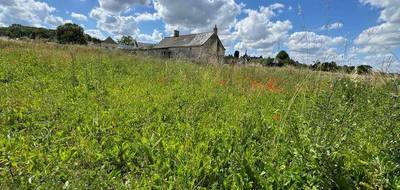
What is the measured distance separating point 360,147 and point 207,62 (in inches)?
325

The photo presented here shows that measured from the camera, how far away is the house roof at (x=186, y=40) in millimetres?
47050

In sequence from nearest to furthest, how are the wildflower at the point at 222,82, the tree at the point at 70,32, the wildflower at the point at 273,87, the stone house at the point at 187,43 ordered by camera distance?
the wildflower at the point at 273,87, the wildflower at the point at 222,82, the stone house at the point at 187,43, the tree at the point at 70,32

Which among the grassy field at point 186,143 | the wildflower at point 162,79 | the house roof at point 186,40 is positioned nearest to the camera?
the grassy field at point 186,143

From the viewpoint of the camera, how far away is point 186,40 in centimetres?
5088

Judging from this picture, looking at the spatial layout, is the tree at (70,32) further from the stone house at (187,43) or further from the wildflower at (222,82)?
the wildflower at (222,82)

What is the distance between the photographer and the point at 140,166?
2.92m

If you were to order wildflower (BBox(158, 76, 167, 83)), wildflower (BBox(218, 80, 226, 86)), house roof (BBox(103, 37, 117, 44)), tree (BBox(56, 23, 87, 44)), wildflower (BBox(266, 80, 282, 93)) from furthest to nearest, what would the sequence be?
1. house roof (BBox(103, 37, 117, 44))
2. tree (BBox(56, 23, 87, 44))
3. wildflower (BBox(158, 76, 167, 83))
4. wildflower (BBox(218, 80, 226, 86))
5. wildflower (BBox(266, 80, 282, 93))

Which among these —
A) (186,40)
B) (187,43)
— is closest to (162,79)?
(187,43)

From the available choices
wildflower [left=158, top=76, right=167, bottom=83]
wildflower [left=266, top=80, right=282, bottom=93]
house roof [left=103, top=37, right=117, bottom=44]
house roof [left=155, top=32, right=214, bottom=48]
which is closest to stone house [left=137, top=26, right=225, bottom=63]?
house roof [left=155, top=32, right=214, bottom=48]

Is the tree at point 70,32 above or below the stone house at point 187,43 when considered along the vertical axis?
above

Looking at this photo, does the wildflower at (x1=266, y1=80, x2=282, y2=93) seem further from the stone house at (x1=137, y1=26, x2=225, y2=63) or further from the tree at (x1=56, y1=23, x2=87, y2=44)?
the tree at (x1=56, y1=23, x2=87, y2=44)

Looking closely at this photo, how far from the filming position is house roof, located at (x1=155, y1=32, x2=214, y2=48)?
47.0 meters

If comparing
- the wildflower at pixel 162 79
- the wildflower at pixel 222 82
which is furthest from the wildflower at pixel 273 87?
the wildflower at pixel 162 79

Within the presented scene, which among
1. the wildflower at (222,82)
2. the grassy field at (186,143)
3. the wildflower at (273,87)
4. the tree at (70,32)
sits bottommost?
the grassy field at (186,143)
